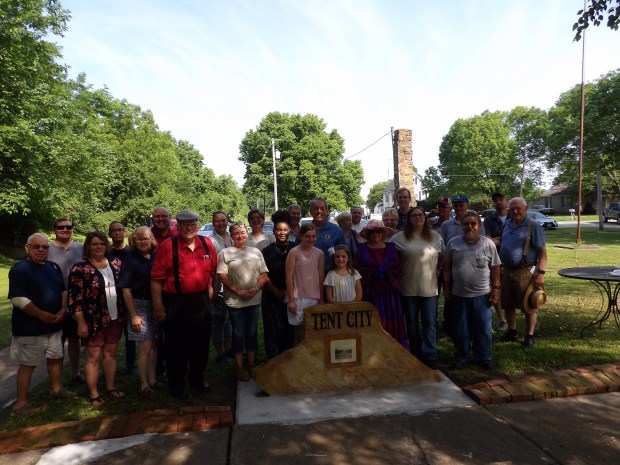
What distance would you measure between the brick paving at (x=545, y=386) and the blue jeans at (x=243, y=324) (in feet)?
7.05

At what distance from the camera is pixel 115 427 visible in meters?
3.46

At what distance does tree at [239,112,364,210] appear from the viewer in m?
40.8

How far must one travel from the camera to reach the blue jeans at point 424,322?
4.58 m

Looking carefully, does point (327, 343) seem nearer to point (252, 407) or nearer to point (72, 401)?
point (252, 407)

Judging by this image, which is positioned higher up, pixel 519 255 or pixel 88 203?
pixel 88 203

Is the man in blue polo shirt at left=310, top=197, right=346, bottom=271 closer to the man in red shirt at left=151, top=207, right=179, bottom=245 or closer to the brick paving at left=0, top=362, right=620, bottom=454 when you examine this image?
the man in red shirt at left=151, top=207, right=179, bottom=245

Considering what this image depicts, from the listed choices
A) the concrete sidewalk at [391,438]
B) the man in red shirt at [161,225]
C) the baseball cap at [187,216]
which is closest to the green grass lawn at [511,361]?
the concrete sidewalk at [391,438]

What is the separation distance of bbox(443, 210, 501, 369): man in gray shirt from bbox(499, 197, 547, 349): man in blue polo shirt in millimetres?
770

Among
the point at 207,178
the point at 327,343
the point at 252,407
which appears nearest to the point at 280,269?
the point at 327,343

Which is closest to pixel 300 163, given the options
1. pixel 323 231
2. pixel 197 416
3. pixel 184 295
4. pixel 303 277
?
pixel 323 231

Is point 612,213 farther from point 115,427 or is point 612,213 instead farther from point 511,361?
point 115,427

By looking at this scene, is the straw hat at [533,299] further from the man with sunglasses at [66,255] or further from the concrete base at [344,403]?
the man with sunglasses at [66,255]

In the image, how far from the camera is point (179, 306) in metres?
4.08

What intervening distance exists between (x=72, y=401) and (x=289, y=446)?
2.32m
